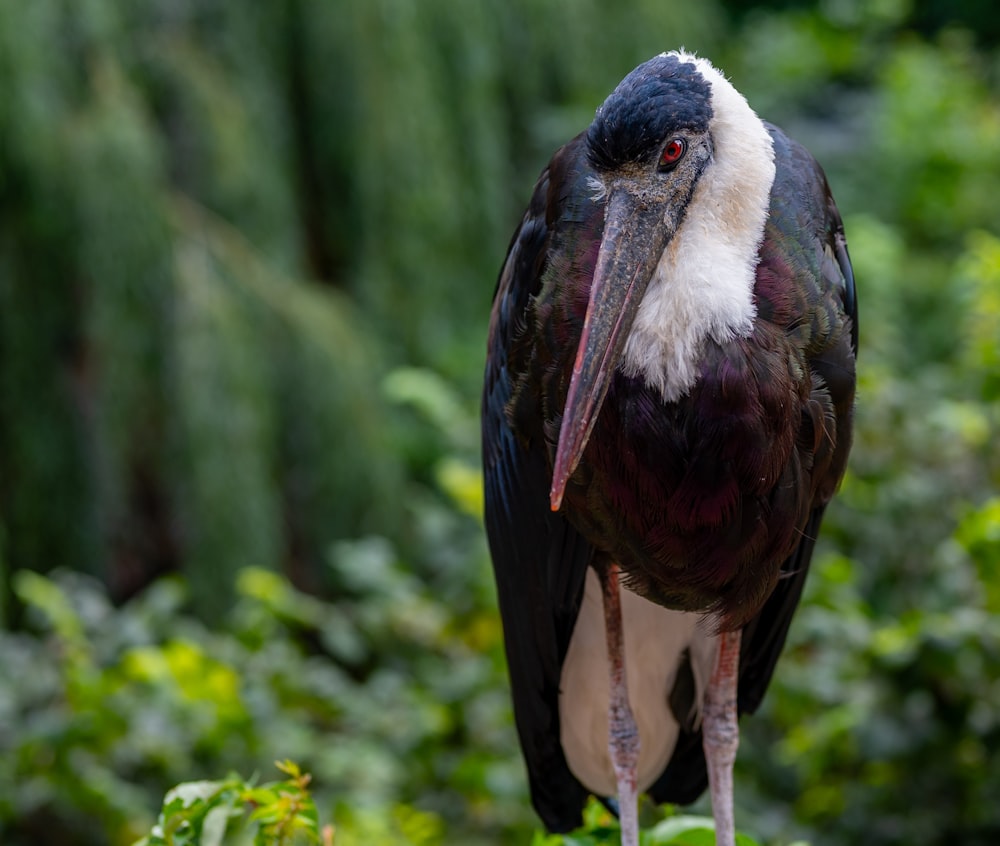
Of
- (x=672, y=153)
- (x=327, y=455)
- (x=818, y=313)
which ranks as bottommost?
(x=818, y=313)

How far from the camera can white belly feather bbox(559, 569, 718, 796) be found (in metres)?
2.40

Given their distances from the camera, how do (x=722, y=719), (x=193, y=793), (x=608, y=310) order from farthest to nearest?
(x=722, y=719) < (x=193, y=793) < (x=608, y=310)

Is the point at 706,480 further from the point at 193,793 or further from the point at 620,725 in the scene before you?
the point at 193,793

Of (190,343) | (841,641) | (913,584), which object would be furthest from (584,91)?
(841,641)

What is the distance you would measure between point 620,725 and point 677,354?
2.80 ft

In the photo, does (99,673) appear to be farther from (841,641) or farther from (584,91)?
(584,91)

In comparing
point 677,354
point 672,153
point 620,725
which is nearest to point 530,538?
point 620,725

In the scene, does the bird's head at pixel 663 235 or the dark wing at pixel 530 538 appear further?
the dark wing at pixel 530 538

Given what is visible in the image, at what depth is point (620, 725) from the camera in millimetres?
2285

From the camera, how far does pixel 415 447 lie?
4.65 m

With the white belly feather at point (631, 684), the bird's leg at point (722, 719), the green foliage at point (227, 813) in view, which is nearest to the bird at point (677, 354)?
the bird's leg at point (722, 719)

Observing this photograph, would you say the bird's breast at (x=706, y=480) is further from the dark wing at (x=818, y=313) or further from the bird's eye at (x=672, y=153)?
the bird's eye at (x=672, y=153)

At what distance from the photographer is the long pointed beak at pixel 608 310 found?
1.65m

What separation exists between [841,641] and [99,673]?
1.74m
